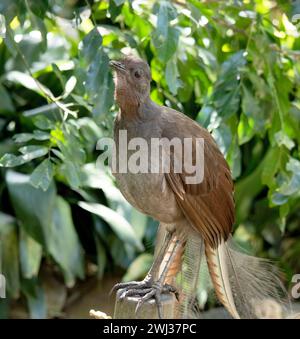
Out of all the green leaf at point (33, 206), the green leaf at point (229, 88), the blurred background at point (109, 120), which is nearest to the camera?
the blurred background at point (109, 120)

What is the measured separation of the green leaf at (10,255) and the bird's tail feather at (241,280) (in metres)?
2.26

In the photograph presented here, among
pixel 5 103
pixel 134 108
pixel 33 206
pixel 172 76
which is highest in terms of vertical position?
pixel 134 108

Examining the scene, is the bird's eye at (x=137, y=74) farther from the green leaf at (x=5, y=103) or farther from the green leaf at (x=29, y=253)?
the green leaf at (x=5, y=103)

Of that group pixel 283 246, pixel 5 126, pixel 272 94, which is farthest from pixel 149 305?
pixel 283 246

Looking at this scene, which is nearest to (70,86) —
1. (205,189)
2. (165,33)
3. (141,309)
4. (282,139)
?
(165,33)

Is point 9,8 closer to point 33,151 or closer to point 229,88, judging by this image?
point 33,151

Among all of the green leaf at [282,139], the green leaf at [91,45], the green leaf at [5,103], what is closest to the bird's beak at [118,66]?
the green leaf at [91,45]

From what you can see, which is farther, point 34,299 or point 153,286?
point 34,299

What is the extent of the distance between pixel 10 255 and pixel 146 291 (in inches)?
97.3

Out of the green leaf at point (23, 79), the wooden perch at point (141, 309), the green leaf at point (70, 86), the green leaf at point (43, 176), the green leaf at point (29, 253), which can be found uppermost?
the green leaf at point (70, 86)

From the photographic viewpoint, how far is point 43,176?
134 inches

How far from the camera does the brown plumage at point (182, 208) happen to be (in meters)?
3.10

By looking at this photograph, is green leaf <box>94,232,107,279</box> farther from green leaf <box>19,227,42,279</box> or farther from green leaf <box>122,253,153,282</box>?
green leaf <box>19,227,42,279</box>
